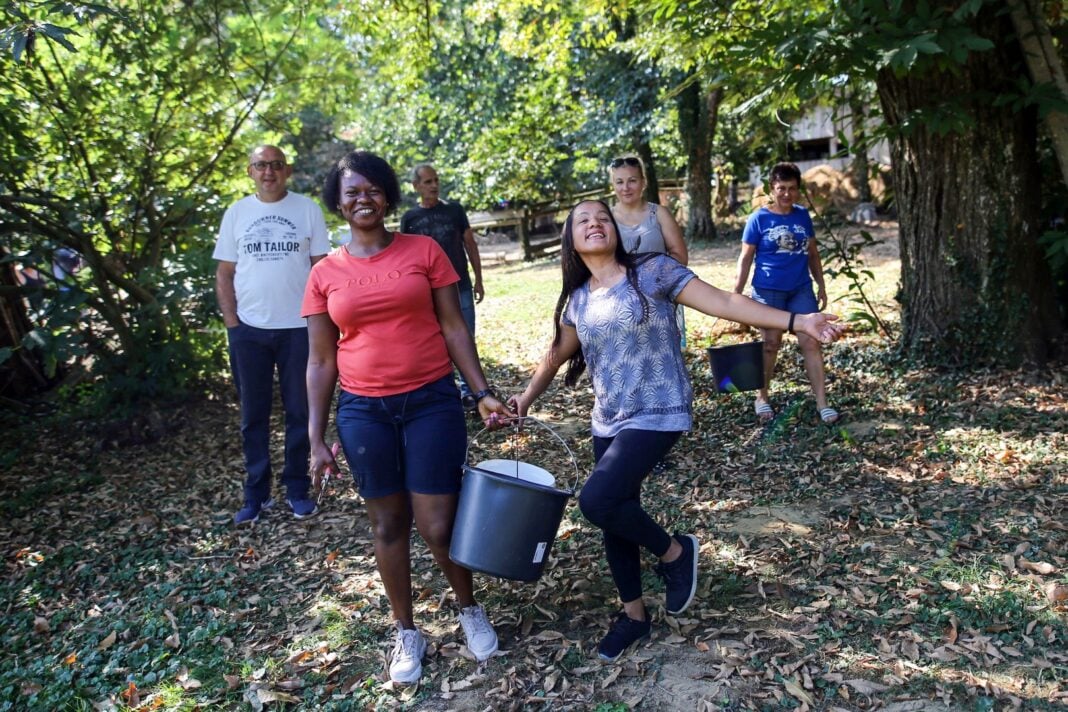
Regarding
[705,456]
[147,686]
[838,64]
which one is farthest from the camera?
[705,456]

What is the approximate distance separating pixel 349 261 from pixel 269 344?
1813 millimetres

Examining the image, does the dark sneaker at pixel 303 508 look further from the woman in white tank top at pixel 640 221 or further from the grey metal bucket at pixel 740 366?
the grey metal bucket at pixel 740 366

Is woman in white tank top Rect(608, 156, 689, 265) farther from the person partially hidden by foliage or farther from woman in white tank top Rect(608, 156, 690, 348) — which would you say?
the person partially hidden by foliage

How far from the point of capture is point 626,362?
3137 millimetres

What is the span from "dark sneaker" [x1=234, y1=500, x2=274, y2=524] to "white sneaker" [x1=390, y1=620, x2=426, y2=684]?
1.95m

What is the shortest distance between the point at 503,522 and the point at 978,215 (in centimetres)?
442

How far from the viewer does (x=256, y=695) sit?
334 cm

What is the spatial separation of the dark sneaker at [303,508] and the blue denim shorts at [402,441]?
2023mm

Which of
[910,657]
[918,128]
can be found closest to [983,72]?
[918,128]

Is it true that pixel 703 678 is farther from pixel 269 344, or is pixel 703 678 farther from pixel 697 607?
pixel 269 344

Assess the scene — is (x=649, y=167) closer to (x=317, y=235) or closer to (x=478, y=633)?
(x=317, y=235)

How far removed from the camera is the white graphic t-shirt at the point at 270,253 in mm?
4750

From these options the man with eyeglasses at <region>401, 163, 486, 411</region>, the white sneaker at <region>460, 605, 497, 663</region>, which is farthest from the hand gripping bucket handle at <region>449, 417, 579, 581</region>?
the man with eyeglasses at <region>401, 163, 486, 411</region>

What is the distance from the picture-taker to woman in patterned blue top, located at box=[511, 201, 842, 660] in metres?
3.06
